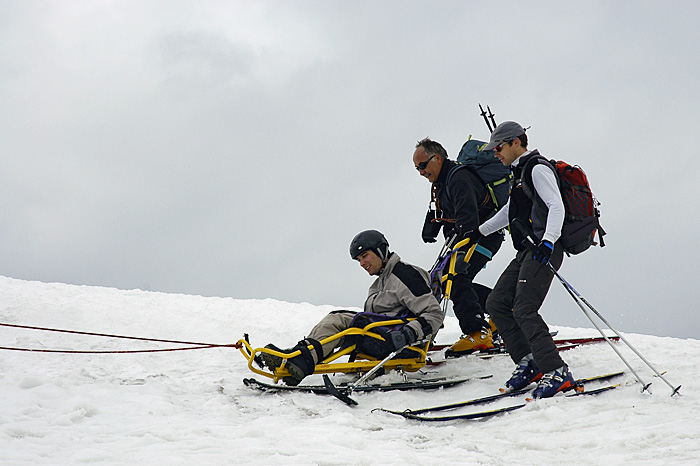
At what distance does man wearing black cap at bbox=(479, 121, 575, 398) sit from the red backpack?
4 cm

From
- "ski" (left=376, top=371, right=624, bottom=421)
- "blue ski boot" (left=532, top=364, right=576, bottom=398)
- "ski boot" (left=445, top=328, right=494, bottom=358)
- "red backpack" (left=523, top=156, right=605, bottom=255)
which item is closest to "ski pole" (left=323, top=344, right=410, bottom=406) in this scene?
"ski" (left=376, top=371, right=624, bottom=421)

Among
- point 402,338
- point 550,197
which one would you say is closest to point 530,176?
point 550,197

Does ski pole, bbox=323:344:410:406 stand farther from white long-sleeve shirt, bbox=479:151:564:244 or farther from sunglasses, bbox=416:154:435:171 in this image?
sunglasses, bbox=416:154:435:171

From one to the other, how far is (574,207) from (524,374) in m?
1.37

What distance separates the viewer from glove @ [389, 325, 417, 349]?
14.9 ft

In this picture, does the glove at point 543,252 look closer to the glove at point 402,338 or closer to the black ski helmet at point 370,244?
the glove at point 402,338

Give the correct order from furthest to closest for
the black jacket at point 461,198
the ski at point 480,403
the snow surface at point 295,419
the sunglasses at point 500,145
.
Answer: the black jacket at point 461,198
the sunglasses at point 500,145
the ski at point 480,403
the snow surface at point 295,419

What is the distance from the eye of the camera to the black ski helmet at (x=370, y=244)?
196 inches

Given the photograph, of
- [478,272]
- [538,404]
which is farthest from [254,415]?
[478,272]

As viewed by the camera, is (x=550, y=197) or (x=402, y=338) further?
(x=402, y=338)

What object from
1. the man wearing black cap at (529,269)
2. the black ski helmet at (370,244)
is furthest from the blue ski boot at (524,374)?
the black ski helmet at (370,244)

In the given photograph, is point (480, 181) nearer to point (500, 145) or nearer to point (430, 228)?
point (430, 228)

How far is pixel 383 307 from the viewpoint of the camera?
496 centimetres

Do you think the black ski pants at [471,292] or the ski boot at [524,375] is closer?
the ski boot at [524,375]
